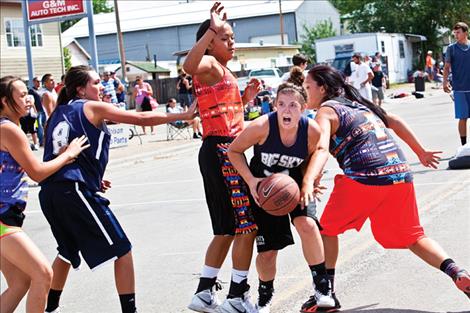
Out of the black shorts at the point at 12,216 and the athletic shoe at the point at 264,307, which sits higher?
the black shorts at the point at 12,216

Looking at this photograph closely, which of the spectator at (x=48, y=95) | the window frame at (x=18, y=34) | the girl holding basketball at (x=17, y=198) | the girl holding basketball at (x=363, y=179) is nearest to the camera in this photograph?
the girl holding basketball at (x=17, y=198)

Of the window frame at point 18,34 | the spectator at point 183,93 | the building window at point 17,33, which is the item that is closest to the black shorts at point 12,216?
the spectator at point 183,93

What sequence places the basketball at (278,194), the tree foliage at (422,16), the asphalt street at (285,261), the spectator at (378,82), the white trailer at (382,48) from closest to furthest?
the basketball at (278,194), the asphalt street at (285,261), the spectator at (378,82), the white trailer at (382,48), the tree foliage at (422,16)

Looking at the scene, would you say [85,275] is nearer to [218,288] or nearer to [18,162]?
[218,288]

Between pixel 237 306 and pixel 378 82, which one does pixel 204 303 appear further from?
pixel 378 82

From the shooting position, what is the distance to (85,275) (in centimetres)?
797

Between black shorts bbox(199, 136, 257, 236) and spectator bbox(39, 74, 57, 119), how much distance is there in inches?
68.7

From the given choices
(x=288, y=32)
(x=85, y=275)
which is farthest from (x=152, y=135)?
(x=288, y=32)

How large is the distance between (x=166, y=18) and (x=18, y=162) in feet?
272

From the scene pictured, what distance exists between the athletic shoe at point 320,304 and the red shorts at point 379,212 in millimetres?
442

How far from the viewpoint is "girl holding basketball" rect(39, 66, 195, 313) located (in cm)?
556

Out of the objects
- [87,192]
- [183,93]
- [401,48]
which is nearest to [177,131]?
[183,93]

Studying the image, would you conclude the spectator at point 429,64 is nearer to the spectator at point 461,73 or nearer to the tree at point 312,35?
the tree at point 312,35

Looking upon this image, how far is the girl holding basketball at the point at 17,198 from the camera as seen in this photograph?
5.11 metres
